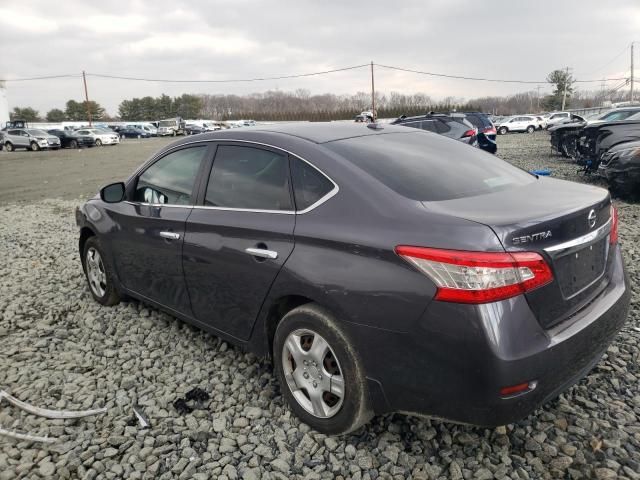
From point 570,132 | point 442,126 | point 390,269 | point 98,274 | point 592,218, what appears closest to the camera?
point 390,269

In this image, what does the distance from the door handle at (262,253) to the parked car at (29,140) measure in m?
35.3

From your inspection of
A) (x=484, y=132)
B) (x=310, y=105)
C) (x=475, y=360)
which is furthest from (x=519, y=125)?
(x=310, y=105)

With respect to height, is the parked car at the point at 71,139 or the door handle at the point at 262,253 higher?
the parked car at the point at 71,139

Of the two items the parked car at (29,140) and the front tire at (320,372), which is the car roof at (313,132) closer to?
the front tire at (320,372)

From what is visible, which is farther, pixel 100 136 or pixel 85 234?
pixel 100 136

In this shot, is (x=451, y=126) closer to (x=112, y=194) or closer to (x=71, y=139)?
(x=112, y=194)

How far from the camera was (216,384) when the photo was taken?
3.15m

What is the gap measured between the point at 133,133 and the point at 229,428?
56273 millimetres

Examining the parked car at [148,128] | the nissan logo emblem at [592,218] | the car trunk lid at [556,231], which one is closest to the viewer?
the car trunk lid at [556,231]

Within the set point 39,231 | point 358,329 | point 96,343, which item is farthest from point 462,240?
point 39,231

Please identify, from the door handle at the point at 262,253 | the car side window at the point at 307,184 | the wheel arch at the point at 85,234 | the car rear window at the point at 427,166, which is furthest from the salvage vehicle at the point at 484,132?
the door handle at the point at 262,253

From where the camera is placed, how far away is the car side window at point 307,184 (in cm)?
251

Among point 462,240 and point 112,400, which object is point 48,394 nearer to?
point 112,400

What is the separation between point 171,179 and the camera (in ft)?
11.6
